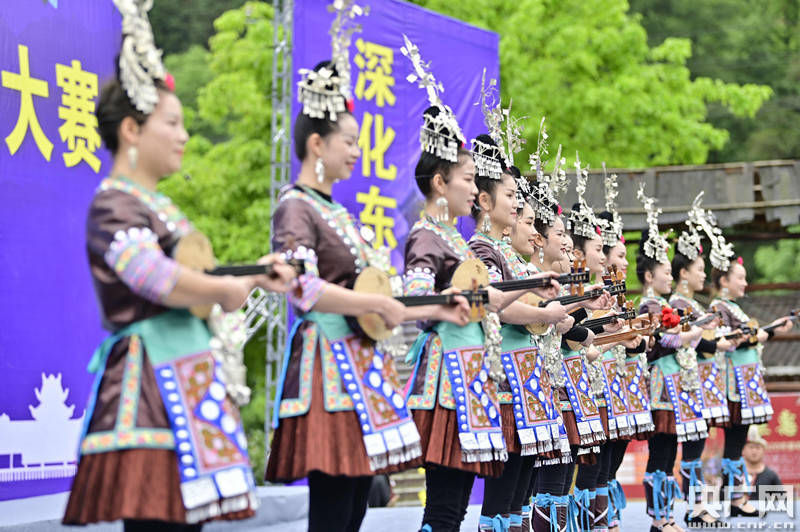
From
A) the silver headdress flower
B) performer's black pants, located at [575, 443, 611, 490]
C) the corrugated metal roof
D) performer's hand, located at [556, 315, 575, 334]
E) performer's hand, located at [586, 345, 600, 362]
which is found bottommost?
performer's black pants, located at [575, 443, 611, 490]

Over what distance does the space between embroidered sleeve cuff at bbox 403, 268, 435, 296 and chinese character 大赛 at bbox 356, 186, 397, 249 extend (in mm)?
4241

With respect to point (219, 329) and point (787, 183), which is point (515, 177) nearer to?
point (219, 329)

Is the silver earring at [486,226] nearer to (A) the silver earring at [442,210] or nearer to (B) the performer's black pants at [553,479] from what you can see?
(A) the silver earring at [442,210]

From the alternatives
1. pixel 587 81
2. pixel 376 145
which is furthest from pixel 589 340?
pixel 587 81

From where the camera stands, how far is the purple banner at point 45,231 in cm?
548

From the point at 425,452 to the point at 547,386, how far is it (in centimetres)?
103

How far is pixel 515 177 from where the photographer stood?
4.96m

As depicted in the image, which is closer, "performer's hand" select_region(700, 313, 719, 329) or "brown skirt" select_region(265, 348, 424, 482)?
"brown skirt" select_region(265, 348, 424, 482)

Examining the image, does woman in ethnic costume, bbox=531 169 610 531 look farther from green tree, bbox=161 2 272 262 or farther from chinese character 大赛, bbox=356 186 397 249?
green tree, bbox=161 2 272 262

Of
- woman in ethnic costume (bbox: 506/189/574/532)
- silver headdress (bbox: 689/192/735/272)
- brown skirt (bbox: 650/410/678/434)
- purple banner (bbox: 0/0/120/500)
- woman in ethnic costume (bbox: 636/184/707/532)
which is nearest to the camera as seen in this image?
woman in ethnic costume (bbox: 506/189/574/532)

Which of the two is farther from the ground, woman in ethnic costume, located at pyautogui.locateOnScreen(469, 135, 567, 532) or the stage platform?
woman in ethnic costume, located at pyautogui.locateOnScreen(469, 135, 567, 532)

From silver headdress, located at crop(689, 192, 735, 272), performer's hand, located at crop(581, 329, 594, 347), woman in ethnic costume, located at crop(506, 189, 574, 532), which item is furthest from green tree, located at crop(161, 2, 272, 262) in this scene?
woman in ethnic costume, located at crop(506, 189, 574, 532)

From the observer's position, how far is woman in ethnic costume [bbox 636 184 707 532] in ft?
20.8

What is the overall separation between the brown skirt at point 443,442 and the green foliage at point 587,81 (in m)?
10.6
